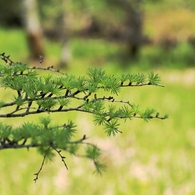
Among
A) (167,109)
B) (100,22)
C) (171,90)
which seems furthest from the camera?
(100,22)

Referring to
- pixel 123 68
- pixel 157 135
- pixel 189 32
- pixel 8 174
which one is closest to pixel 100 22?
pixel 189 32

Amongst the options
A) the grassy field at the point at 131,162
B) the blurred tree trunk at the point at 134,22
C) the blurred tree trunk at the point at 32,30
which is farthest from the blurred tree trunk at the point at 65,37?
the grassy field at the point at 131,162

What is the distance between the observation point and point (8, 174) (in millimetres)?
8570

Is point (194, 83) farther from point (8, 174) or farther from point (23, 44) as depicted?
point (23, 44)

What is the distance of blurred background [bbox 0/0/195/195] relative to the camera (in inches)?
317

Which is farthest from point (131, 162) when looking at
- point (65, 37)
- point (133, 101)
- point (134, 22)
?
point (134, 22)

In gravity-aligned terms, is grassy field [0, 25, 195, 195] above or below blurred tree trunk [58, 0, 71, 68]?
below

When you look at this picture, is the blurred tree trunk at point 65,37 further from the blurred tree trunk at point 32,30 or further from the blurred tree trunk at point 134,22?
the blurred tree trunk at point 134,22

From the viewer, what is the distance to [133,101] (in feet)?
42.8

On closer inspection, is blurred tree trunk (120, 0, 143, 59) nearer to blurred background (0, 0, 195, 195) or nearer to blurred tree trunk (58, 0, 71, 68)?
blurred background (0, 0, 195, 195)

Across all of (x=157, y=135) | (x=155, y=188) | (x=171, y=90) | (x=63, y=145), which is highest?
(x=171, y=90)

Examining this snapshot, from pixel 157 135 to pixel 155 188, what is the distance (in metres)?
2.84

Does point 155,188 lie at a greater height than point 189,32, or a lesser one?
lesser

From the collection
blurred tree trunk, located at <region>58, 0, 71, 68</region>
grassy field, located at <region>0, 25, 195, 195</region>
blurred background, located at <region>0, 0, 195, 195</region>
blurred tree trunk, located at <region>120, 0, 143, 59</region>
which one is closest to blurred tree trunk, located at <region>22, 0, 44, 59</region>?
blurred background, located at <region>0, 0, 195, 195</region>
